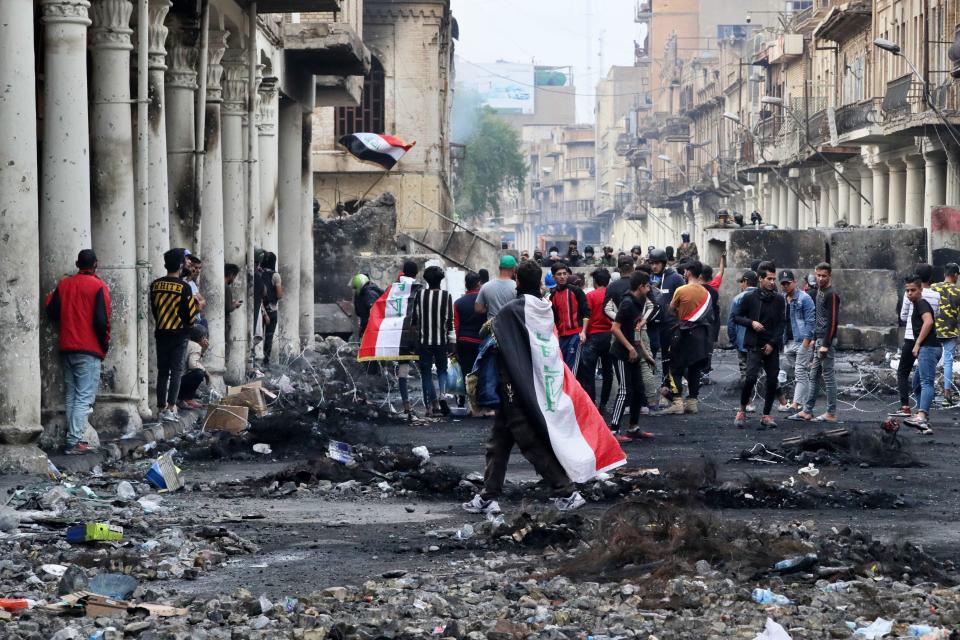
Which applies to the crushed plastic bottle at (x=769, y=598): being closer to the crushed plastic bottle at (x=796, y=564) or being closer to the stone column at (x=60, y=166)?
the crushed plastic bottle at (x=796, y=564)

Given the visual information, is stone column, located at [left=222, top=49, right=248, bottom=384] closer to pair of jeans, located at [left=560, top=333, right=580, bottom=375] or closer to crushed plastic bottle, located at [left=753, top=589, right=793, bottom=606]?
pair of jeans, located at [left=560, top=333, right=580, bottom=375]

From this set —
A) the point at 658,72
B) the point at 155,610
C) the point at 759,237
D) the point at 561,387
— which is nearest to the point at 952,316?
the point at 561,387

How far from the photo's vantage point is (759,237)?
31.5 meters

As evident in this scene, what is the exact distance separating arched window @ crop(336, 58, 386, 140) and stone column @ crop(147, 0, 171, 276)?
3168 cm

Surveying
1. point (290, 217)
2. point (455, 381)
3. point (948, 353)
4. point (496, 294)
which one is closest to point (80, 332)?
point (496, 294)

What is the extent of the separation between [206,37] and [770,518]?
9933 mm

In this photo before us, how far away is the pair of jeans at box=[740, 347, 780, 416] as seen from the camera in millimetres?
16141

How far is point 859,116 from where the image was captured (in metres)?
46.6

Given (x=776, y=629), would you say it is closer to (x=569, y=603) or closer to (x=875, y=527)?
(x=569, y=603)

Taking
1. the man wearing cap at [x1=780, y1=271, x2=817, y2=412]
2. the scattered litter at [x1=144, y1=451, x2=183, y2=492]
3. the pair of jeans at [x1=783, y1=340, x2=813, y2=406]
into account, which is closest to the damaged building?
the scattered litter at [x1=144, y1=451, x2=183, y2=492]

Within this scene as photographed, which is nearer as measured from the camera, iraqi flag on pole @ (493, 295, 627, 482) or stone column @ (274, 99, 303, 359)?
iraqi flag on pole @ (493, 295, 627, 482)

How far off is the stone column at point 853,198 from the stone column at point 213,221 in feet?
120

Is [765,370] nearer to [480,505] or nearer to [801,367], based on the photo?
[801,367]

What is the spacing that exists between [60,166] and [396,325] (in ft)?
17.6
